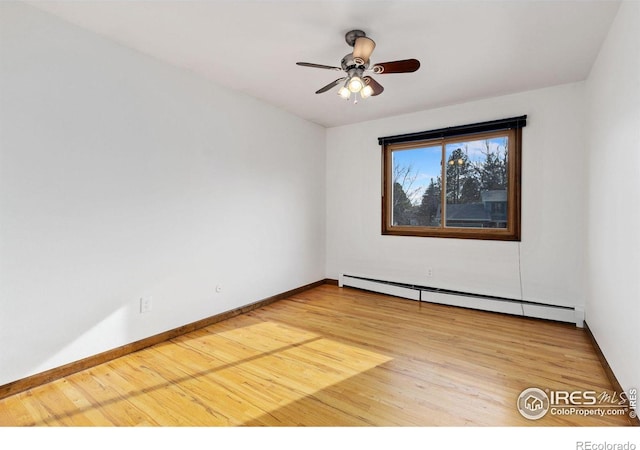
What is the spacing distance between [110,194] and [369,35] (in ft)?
7.82

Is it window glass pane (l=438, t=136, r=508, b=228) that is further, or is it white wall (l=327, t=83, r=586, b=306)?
window glass pane (l=438, t=136, r=508, b=228)

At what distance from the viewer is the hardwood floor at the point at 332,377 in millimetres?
1744

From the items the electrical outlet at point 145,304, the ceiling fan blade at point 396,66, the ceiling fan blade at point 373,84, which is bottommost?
the electrical outlet at point 145,304

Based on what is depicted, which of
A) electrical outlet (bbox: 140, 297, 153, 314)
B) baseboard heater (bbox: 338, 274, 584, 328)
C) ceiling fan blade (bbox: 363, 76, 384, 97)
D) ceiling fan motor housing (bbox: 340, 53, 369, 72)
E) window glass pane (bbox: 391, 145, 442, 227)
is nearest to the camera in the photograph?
ceiling fan motor housing (bbox: 340, 53, 369, 72)

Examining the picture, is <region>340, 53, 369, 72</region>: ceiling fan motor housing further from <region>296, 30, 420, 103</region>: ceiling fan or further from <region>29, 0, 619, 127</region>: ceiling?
<region>29, 0, 619, 127</region>: ceiling

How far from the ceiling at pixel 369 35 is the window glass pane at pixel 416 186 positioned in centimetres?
107

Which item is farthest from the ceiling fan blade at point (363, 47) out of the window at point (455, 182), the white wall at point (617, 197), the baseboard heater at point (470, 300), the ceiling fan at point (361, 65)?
the baseboard heater at point (470, 300)

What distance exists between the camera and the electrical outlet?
262 cm

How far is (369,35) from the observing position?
2324 mm

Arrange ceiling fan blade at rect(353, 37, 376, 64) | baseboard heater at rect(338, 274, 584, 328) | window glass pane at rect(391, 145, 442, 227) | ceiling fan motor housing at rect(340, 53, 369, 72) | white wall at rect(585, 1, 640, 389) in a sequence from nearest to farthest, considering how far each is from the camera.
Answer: white wall at rect(585, 1, 640, 389) → ceiling fan blade at rect(353, 37, 376, 64) → ceiling fan motor housing at rect(340, 53, 369, 72) → baseboard heater at rect(338, 274, 584, 328) → window glass pane at rect(391, 145, 442, 227)

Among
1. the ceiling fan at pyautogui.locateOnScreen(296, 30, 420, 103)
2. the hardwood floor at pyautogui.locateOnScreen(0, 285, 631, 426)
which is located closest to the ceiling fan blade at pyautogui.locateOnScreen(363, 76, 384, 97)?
the ceiling fan at pyautogui.locateOnScreen(296, 30, 420, 103)

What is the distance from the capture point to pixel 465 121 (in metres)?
3.80

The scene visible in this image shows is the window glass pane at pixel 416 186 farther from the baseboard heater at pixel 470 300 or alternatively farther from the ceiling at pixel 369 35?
the ceiling at pixel 369 35

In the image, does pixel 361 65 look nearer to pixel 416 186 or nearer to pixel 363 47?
pixel 363 47
